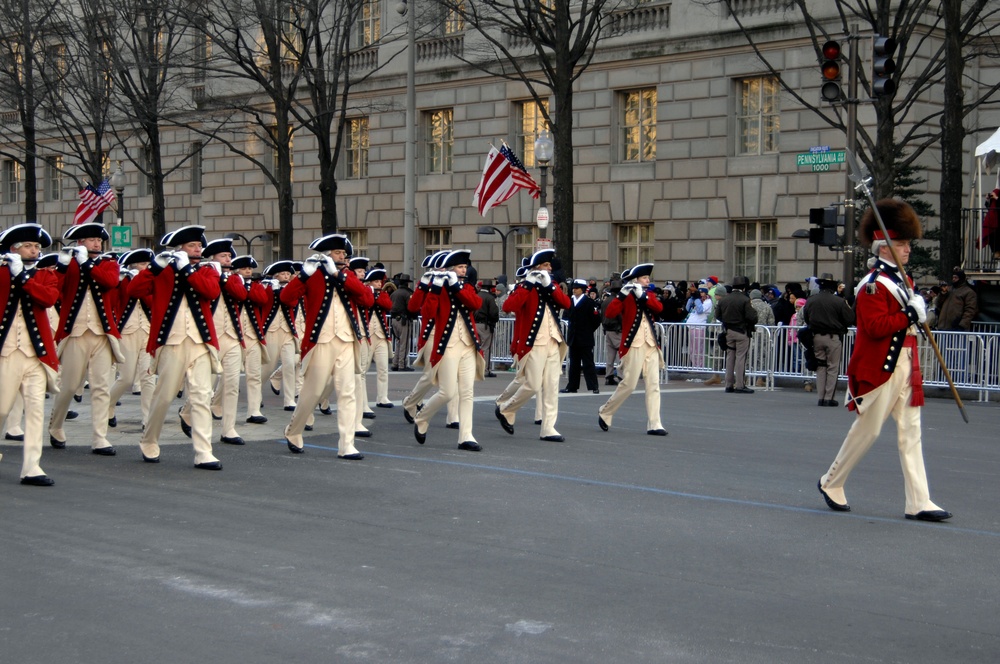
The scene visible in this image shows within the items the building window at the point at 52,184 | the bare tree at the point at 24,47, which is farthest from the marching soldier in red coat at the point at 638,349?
the building window at the point at 52,184

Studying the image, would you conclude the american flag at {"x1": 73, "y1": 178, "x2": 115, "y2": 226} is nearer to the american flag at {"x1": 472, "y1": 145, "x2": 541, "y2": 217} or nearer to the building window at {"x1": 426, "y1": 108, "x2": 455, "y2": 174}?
the building window at {"x1": 426, "y1": 108, "x2": 455, "y2": 174}

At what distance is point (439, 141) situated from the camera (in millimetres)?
36656

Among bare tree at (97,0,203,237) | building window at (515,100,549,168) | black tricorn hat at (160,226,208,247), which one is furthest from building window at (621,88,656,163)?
black tricorn hat at (160,226,208,247)

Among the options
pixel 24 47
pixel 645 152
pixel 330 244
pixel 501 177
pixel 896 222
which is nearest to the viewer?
pixel 896 222

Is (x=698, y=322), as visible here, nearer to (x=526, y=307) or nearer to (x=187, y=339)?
(x=526, y=307)

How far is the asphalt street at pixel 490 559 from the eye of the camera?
19.7 ft

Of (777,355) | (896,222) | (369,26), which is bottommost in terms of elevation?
(777,355)

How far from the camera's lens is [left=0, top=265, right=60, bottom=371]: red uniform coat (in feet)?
33.0

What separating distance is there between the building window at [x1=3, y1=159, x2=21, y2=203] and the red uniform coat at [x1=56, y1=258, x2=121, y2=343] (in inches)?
1625

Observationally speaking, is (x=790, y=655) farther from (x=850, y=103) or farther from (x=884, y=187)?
(x=884, y=187)

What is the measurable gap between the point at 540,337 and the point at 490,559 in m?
6.39

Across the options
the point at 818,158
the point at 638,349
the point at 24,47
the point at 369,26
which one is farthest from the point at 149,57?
the point at 638,349

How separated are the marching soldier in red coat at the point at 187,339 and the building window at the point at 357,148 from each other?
89.3 feet

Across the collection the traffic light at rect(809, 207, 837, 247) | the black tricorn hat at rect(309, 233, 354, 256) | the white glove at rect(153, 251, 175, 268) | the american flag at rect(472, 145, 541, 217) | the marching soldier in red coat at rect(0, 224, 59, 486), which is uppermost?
the american flag at rect(472, 145, 541, 217)
